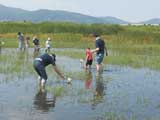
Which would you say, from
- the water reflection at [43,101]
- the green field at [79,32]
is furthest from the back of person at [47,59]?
the green field at [79,32]

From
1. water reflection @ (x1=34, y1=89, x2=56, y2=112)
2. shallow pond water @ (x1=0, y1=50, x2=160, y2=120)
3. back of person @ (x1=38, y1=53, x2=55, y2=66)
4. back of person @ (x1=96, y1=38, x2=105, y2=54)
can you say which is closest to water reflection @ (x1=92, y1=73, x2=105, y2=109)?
shallow pond water @ (x1=0, y1=50, x2=160, y2=120)

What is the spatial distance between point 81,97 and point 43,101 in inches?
56.3

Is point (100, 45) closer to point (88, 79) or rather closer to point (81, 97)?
point (88, 79)

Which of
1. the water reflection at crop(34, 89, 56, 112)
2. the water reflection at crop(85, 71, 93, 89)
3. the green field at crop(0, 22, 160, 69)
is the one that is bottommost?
the water reflection at crop(85, 71, 93, 89)

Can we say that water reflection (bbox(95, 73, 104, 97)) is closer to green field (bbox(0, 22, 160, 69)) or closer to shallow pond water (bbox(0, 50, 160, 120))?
shallow pond water (bbox(0, 50, 160, 120))

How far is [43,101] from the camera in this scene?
1380 centimetres

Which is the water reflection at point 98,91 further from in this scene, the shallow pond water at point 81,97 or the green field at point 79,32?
the green field at point 79,32

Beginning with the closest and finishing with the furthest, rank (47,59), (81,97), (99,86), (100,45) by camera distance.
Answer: (81,97)
(47,59)
(99,86)
(100,45)

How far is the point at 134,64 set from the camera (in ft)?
89.9

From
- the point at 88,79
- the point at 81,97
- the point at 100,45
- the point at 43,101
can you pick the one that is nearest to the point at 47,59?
the point at 81,97

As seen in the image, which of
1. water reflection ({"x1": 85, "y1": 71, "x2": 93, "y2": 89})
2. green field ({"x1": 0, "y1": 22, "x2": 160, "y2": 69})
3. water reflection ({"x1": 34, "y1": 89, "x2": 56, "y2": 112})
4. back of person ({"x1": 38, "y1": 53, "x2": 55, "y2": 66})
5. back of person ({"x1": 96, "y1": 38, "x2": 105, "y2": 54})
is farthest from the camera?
green field ({"x1": 0, "y1": 22, "x2": 160, "y2": 69})

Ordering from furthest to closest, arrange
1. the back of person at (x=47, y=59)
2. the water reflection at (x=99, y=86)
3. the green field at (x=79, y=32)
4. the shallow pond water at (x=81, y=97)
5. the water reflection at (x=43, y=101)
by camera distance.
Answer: the green field at (x=79, y=32)
the back of person at (x=47, y=59)
the water reflection at (x=99, y=86)
the water reflection at (x=43, y=101)
the shallow pond water at (x=81, y=97)

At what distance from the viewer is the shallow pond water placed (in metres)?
12.0

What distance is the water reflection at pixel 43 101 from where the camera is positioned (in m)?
12.9
